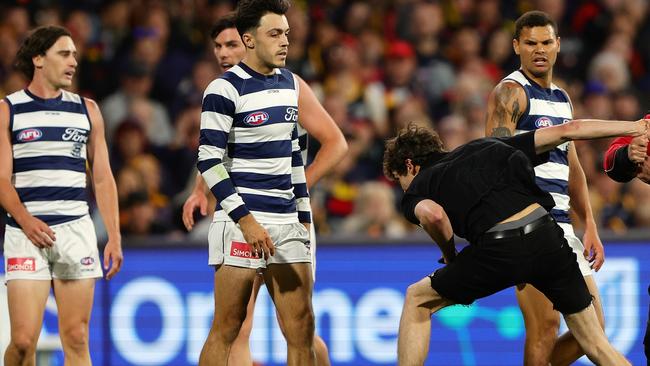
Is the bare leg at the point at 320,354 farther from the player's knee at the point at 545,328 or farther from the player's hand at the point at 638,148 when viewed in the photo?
the player's hand at the point at 638,148

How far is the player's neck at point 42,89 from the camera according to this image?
7.57 meters

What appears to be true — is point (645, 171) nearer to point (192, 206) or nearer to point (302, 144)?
point (302, 144)

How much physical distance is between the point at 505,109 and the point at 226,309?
6.87 ft

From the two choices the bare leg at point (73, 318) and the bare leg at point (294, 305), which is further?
the bare leg at point (73, 318)

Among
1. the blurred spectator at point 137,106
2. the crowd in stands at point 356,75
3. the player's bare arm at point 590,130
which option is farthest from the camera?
the blurred spectator at point 137,106

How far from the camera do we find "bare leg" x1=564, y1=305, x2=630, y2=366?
6477mm

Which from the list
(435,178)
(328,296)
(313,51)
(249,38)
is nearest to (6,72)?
(313,51)

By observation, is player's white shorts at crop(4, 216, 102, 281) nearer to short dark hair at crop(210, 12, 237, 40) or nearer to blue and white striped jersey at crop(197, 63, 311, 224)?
blue and white striped jersey at crop(197, 63, 311, 224)

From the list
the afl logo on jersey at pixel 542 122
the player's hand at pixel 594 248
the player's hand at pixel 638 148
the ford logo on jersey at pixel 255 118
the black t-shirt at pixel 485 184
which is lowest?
the player's hand at pixel 594 248

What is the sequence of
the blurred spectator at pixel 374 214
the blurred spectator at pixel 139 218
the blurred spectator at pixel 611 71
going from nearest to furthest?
the blurred spectator at pixel 139 218 → the blurred spectator at pixel 374 214 → the blurred spectator at pixel 611 71

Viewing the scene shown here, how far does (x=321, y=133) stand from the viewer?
7.09 meters

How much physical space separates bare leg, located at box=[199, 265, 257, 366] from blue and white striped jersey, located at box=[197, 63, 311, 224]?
1.08 ft

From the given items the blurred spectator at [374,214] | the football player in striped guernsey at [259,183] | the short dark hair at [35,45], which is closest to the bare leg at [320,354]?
the football player in striped guernsey at [259,183]

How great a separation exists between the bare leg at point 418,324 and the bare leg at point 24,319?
2.29 m
